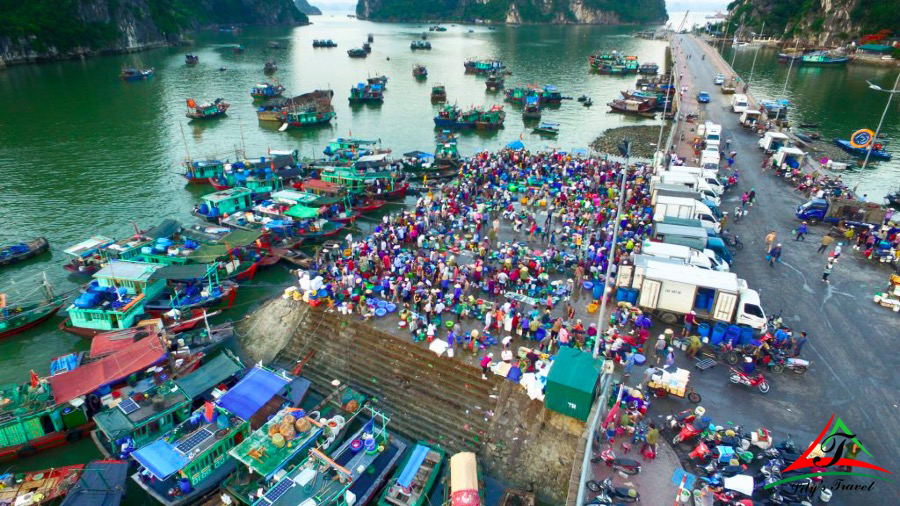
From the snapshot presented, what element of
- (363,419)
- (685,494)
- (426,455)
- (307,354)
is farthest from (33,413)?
(685,494)

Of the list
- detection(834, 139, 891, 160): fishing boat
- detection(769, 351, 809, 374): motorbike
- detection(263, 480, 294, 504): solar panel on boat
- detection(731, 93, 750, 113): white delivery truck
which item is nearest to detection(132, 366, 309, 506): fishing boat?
detection(263, 480, 294, 504): solar panel on boat

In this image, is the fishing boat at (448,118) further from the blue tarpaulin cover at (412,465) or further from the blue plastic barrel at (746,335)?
the blue tarpaulin cover at (412,465)

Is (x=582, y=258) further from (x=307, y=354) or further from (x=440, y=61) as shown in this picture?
(x=440, y=61)

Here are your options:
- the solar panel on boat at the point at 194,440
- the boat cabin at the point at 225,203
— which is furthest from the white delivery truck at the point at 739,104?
the solar panel on boat at the point at 194,440

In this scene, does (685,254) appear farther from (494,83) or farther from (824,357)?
(494,83)

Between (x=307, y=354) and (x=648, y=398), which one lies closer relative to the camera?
(x=648, y=398)

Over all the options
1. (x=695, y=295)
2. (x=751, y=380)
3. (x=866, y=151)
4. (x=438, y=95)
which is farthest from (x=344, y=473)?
(x=438, y=95)

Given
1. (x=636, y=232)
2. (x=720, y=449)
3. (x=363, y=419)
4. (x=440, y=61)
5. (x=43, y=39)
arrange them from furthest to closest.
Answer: (x=440, y=61) < (x=43, y=39) < (x=636, y=232) < (x=363, y=419) < (x=720, y=449)
